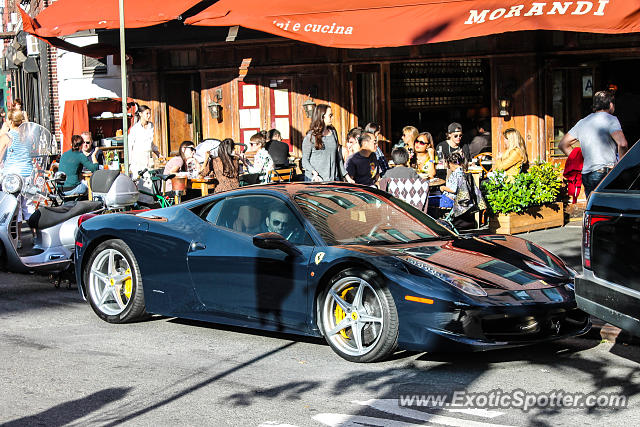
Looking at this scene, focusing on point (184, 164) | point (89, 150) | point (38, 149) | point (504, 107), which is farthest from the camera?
point (89, 150)

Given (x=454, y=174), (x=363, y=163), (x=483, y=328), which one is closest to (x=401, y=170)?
(x=363, y=163)

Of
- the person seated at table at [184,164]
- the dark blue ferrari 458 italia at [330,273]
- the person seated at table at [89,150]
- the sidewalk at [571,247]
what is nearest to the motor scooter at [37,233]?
the dark blue ferrari 458 italia at [330,273]

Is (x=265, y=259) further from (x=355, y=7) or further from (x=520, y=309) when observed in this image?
(x=355, y=7)

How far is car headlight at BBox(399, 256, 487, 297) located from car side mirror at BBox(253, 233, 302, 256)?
902 millimetres

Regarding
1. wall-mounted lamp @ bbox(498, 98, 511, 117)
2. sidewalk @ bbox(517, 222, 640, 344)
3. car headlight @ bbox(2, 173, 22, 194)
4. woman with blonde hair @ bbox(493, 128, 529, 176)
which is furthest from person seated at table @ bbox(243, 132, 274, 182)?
car headlight @ bbox(2, 173, 22, 194)

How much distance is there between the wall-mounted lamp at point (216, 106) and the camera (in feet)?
62.6

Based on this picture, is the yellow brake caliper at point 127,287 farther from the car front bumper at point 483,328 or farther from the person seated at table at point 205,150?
the person seated at table at point 205,150

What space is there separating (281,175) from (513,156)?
4015mm

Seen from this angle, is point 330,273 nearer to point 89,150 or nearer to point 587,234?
point 587,234

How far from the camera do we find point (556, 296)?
675 cm

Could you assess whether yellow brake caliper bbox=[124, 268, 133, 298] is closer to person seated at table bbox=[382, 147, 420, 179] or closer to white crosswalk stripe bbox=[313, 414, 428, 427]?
white crosswalk stripe bbox=[313, 414, 428, 427]

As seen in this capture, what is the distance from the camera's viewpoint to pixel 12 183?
→ 11430 millimetres

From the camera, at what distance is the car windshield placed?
7391 millimetres

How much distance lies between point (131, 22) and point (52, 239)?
6.19m
